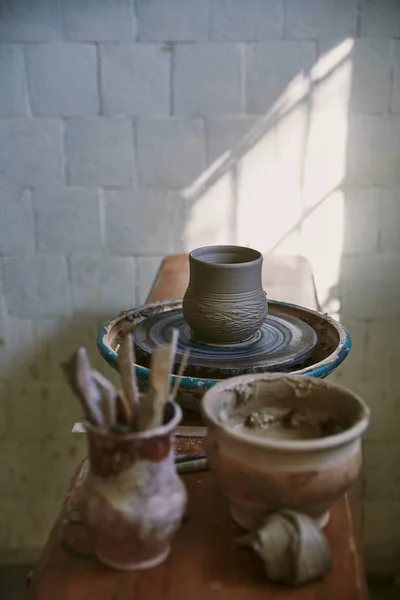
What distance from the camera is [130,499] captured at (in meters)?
0.67

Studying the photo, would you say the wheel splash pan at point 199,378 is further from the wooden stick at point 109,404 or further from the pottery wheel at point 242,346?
the wooden stick at point 109,404

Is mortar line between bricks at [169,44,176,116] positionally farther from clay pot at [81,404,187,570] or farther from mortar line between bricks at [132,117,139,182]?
clay pot at [81,404,187,570]

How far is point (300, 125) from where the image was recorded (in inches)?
73.9

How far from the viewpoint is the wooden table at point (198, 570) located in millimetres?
660

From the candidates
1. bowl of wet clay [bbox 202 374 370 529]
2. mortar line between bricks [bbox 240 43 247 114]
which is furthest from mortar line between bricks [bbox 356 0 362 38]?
bowl of wet clay [bbox 202 374 370 529]

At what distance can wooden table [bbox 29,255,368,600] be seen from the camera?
0.66m

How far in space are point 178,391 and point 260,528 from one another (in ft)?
1.08

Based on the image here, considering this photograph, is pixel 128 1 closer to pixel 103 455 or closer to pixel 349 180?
pixel 349 180

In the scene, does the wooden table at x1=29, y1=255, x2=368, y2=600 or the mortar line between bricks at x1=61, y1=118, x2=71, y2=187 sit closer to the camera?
the wooden table at x1=29, y1=255, x2=368, y2=600

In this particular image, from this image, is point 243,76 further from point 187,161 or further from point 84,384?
point 84,384

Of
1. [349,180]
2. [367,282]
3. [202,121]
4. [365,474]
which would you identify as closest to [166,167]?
[202,121]

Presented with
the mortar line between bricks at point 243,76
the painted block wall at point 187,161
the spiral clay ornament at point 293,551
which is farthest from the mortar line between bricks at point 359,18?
the spiral clay ornament at point 293,551

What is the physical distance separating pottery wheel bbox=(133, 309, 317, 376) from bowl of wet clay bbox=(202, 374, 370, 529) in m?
0.19

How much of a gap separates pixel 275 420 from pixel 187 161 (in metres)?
1.21
